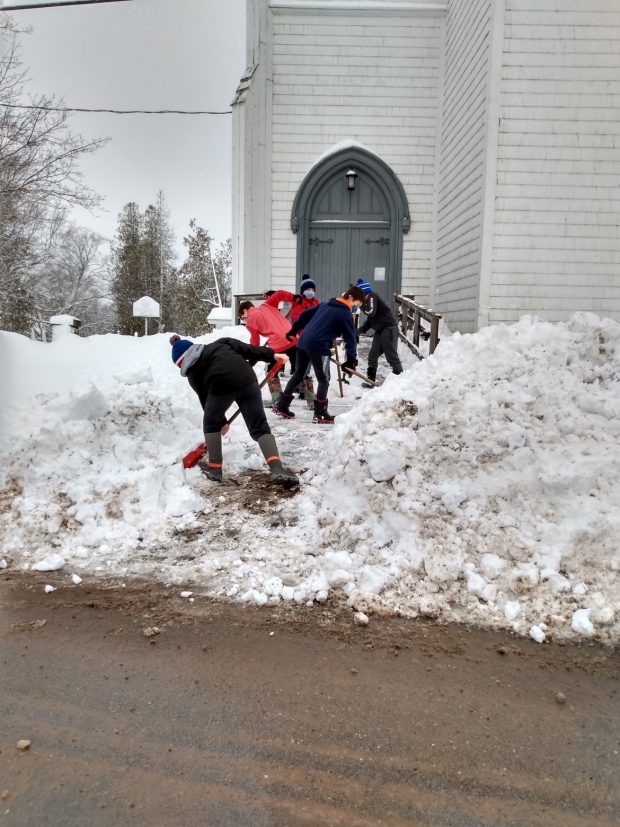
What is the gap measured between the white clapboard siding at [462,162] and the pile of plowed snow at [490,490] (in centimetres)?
453

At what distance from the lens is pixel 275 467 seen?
197 inches

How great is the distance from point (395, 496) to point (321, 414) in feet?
10.8

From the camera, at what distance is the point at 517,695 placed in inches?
101

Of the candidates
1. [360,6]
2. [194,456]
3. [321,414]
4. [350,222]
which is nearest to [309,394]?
[321,414]

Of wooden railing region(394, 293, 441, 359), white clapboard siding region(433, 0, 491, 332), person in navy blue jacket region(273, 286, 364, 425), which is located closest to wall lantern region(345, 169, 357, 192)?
white clapboard siding region(433, 0, 491, 332)

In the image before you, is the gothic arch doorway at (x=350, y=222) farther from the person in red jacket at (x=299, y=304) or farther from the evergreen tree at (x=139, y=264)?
the evergreen tree at (x=139, y=264)

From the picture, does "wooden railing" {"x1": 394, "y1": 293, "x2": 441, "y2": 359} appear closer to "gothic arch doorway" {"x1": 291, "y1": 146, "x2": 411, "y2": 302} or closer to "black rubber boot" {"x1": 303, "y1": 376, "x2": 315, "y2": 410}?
"gothic arch doorway" {"x1": 291, "y1": 146, "x2": 411, "y2": 302}

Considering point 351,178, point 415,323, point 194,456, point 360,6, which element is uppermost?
point 360,6

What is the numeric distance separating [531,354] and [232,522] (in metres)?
3.09

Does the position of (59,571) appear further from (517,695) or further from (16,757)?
(517,695)

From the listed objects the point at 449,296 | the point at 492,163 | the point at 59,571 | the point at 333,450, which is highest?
the point at 492,163

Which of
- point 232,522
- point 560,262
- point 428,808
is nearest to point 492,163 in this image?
point 560,262

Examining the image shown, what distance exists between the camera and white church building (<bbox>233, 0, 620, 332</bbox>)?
8547 millimetres

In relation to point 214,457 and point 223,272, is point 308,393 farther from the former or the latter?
point 223,272
